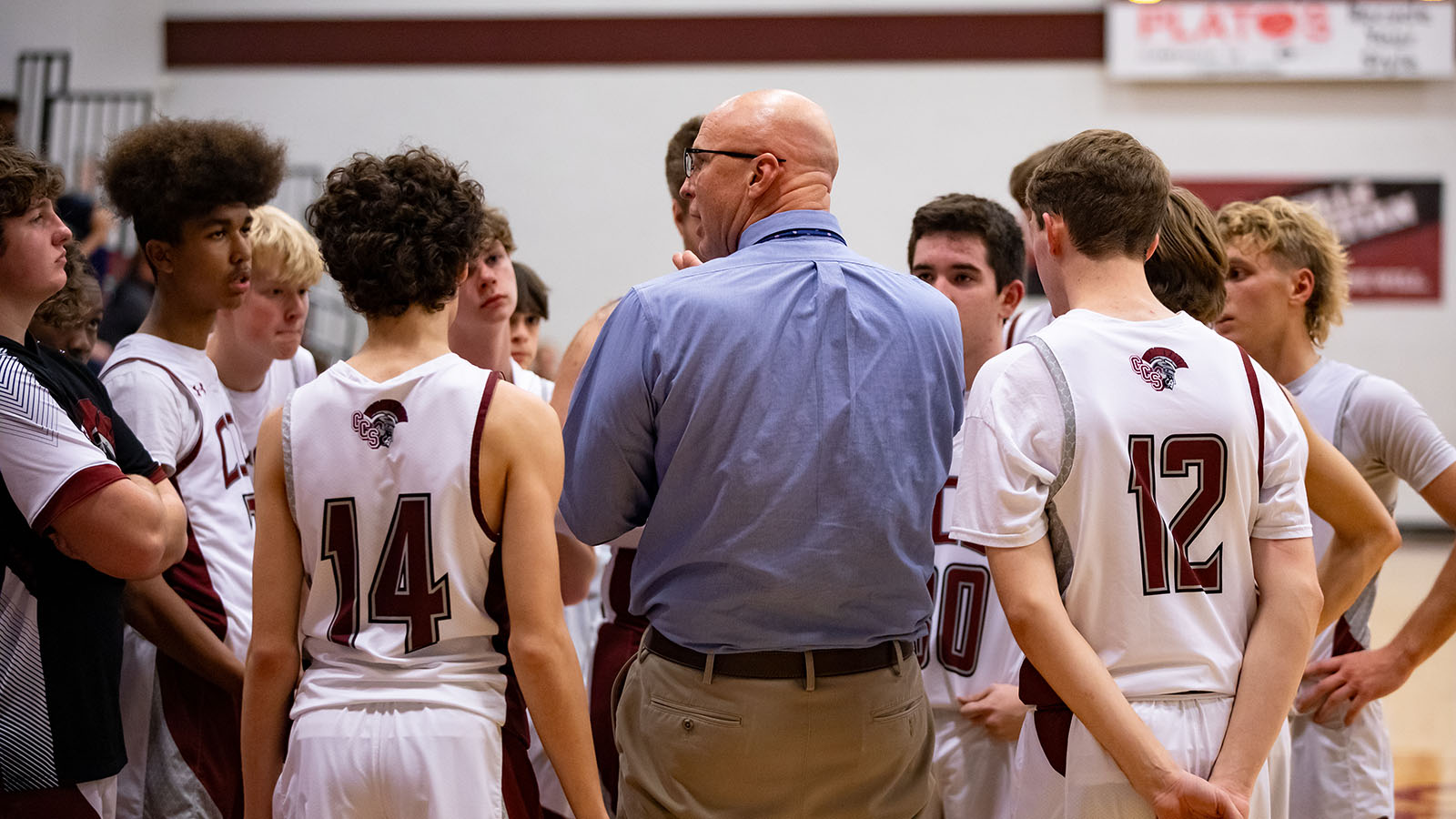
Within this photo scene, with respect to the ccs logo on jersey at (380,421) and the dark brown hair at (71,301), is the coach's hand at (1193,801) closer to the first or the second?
the ccs logo on jersey at (380,421)

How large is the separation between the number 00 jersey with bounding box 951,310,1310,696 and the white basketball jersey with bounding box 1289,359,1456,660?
1.10 m

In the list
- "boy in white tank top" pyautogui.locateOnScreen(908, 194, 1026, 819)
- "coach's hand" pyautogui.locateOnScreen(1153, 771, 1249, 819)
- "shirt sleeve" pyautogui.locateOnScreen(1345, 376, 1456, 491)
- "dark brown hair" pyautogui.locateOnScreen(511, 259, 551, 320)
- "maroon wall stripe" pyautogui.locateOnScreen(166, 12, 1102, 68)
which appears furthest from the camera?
"maroon wall stripe" pyautogui.locateOnScreen(166, 12, 1102, 68)

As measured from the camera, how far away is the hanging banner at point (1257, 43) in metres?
11.9

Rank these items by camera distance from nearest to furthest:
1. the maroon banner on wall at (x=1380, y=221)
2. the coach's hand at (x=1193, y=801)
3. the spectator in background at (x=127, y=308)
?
1. the coach's hand at (x=1193, y=801)
2. the spectator in background at (x=127, y=308)
3. the maroon banner on wall at (x=1380, y=221)

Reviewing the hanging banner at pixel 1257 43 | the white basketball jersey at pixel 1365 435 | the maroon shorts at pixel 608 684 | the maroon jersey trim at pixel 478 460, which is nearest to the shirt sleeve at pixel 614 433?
the maroon jersey trim at pixel 478 460

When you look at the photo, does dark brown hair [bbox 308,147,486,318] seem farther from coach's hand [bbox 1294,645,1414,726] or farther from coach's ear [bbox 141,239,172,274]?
coach's hand [bbox 1294,645,1414,726]

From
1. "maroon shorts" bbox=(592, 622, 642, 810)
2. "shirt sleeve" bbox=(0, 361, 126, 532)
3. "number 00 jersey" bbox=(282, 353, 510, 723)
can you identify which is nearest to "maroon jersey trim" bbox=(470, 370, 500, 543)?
"number 00 jersey" bbox=(282, 353, 510, 723)

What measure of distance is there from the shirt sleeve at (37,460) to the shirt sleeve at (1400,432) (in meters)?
2.77

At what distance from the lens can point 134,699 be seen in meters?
2.70

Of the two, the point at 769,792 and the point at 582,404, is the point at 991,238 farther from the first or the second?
the point at 769,792

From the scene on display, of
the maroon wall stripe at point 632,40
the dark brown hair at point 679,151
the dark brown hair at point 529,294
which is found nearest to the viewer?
the dark brown hair at point 679,151

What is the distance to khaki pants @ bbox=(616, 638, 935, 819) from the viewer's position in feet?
6.67

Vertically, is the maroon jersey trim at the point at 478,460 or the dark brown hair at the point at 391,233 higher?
the dark brown hair at the point at 391,233

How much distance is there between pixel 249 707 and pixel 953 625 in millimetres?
1479
